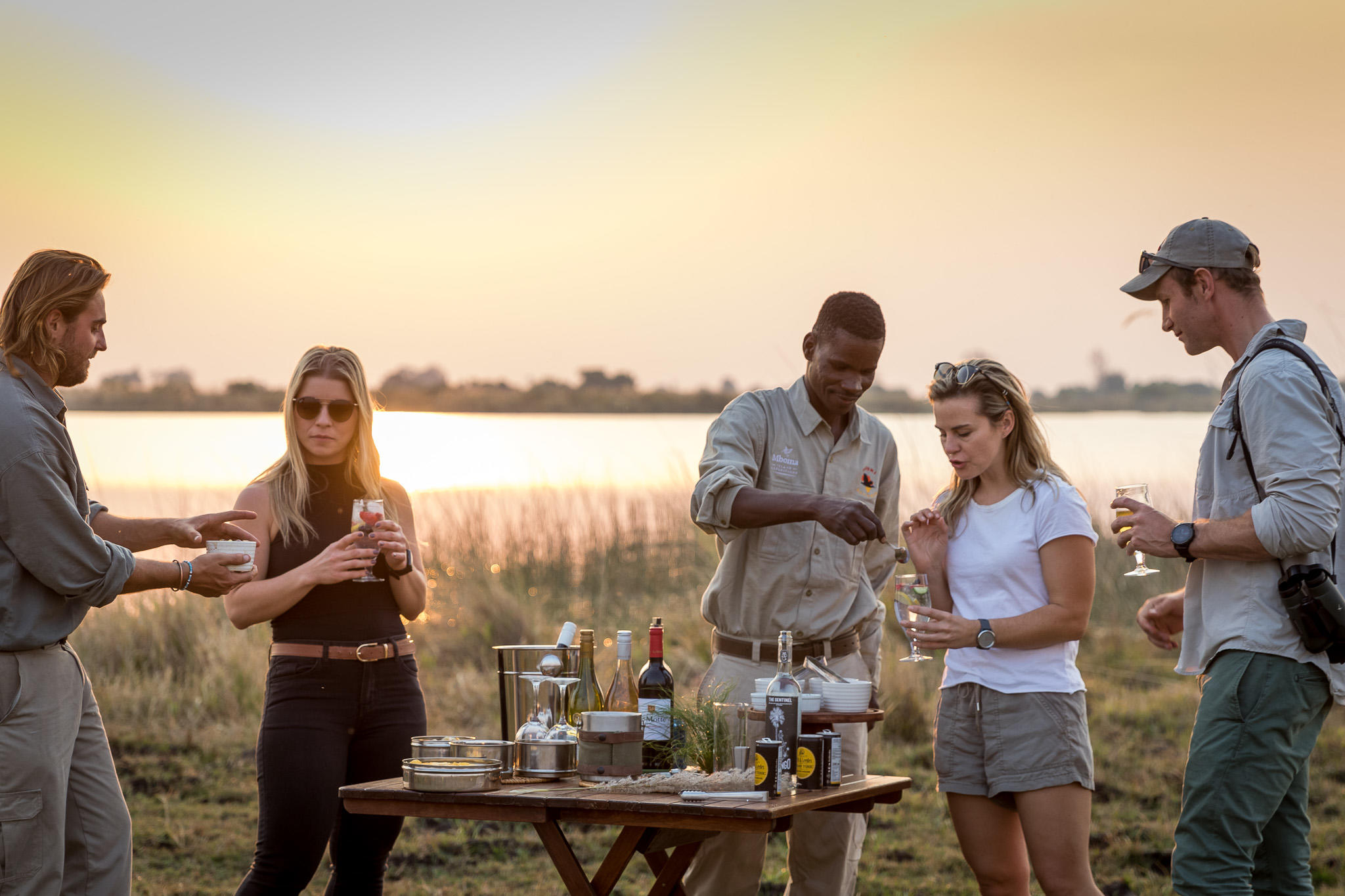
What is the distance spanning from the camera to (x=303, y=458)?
419 cm

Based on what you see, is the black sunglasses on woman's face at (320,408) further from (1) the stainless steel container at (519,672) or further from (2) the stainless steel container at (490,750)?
(2) the stainless steel container at (490,750)

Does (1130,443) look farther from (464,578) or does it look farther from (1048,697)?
(1048,697)

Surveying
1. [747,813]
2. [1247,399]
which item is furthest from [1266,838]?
[747,813]

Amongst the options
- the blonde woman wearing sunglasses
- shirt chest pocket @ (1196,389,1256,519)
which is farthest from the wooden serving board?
the blonde woman wearing sunglasses

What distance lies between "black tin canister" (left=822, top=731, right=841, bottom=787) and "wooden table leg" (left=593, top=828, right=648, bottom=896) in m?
0.49

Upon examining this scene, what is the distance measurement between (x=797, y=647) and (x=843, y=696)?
0.67 meters

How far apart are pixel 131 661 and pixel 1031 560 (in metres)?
7.31

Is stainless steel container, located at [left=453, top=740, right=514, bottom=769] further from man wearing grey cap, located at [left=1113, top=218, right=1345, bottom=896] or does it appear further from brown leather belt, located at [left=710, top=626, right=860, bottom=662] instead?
man wearing grey cap, located at [left=1113, top=218, right=1345, bottom=896]

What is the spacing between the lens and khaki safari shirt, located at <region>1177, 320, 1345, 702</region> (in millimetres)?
3102

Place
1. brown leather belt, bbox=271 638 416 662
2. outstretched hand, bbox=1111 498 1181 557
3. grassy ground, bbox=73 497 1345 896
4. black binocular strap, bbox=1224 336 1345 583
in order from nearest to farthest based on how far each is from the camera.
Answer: black binocular strap, bbox=1224 336 1345 583, outstretched hand, bbox=1111 498 1181 557, brown leather belt, bbox=271 638 416 662, grassy ground, bbox=73 497 1345 896

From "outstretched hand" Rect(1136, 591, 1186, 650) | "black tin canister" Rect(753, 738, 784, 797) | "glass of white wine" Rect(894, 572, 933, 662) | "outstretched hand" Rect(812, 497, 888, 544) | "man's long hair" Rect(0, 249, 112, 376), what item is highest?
"man's long hair" Rect(0, 249, 112, 376)

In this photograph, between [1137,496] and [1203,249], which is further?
[1137,496]

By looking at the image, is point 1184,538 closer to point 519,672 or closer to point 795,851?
point 795,851

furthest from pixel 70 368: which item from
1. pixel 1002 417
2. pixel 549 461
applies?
pixel 549 461
